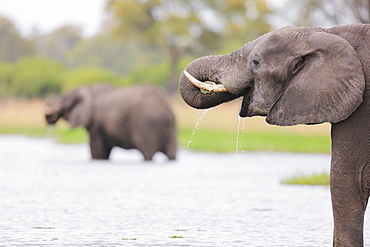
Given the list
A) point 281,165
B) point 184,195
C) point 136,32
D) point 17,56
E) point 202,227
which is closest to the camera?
point 202,227

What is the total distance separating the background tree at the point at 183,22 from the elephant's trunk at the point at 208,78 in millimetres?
46531

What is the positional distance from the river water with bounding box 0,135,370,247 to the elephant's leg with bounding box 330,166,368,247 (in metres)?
1.33

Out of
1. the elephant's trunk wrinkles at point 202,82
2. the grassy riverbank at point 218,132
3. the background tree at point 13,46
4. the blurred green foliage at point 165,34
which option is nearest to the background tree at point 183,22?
the blurred green foliage at point 165,34

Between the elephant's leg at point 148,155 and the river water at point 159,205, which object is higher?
the elephant's leg at point 148,155

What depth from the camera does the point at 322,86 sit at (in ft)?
22.2

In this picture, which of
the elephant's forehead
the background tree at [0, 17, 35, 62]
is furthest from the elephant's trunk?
the background tree at [0, 17, 35, 62]

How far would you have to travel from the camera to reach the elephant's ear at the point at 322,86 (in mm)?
6637

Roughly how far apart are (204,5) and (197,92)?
52.8 metres

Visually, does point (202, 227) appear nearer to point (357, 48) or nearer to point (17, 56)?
point (357, 48)

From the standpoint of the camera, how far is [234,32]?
5809 cm

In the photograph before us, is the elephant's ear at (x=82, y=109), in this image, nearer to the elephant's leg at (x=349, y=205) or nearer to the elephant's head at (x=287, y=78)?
the elephant's head at (x=287, y=78)

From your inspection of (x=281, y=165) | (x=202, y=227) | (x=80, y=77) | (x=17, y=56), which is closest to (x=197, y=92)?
(x=202, y=227)

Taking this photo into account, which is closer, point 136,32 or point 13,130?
point 13,130

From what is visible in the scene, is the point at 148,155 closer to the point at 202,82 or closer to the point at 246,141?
the point at 246,141
